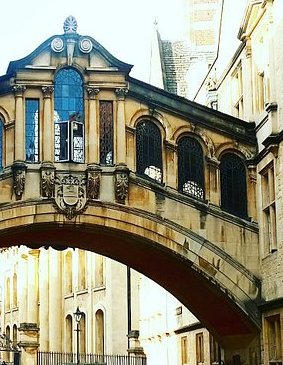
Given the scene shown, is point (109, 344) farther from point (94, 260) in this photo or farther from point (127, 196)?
point (127, 196)

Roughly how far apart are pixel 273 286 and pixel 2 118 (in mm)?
7131

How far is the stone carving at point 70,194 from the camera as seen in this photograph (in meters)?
23.6

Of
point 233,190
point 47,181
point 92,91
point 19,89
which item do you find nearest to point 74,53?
point 92,91

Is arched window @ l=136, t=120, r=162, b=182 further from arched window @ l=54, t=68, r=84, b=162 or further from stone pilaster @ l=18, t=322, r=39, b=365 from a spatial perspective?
stone pilaster @ l=18, t=322, r=39, b=365

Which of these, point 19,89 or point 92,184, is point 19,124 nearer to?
point 19,89

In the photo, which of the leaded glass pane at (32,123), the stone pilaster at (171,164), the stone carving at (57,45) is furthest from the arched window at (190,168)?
the stone carving at (57,45)

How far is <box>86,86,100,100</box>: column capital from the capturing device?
23984 millimetres

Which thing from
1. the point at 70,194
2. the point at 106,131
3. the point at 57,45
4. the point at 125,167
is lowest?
the point at 70,194

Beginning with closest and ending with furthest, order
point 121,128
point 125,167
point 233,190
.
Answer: point 125,167 < point 121,128 < point 233,190

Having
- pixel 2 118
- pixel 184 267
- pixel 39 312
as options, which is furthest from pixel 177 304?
pixel 39 312

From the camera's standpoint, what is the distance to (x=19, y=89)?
2366 centimetres

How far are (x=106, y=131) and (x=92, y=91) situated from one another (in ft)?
3.18

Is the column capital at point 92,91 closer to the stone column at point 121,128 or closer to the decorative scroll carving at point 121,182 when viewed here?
the stone column at point 121,128

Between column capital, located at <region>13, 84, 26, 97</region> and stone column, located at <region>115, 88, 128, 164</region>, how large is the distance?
2.14 m
